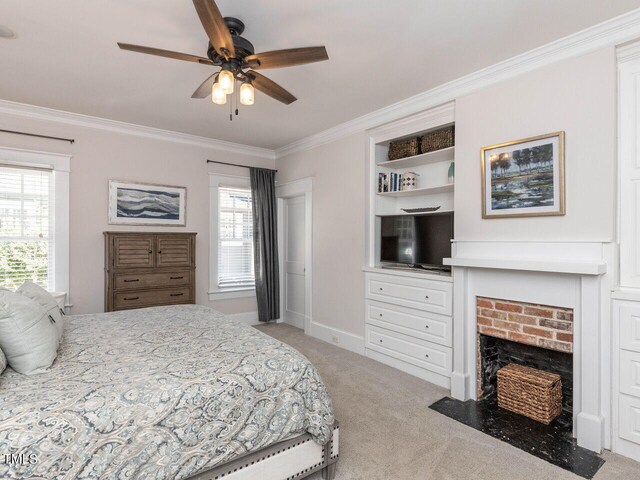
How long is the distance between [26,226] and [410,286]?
13.5 feet

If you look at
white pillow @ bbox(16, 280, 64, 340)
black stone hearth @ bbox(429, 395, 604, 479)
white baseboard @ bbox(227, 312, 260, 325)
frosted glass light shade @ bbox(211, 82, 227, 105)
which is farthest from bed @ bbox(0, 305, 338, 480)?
white baseboard @ bbox(227, 312, 260, 325)

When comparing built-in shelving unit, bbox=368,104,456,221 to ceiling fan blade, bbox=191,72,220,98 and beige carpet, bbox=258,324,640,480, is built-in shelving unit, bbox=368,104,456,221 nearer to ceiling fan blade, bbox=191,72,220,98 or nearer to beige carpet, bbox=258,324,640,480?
beige carpet, bbox=258,324,640,480

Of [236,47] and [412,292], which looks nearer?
[236,47]

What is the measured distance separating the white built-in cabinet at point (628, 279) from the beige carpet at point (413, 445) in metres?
0.21

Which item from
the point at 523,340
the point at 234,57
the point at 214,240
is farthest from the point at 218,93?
the point at 214,240

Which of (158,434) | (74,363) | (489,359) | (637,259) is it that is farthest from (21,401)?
(637,259)

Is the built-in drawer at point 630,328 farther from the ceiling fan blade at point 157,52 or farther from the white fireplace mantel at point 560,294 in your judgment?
the ceiling fan blade at point 157,52

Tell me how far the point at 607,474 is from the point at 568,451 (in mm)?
220

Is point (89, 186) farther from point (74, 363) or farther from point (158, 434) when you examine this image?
point (158, 434)

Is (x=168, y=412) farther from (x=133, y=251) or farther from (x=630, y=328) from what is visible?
(x=133, y=251)

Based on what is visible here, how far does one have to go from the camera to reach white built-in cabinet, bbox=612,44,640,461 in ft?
6.90

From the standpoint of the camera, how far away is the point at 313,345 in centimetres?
432

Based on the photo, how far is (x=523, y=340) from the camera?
8.59 feet

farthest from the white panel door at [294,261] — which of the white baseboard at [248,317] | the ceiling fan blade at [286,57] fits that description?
the ceiling fan blade at [286,57]
